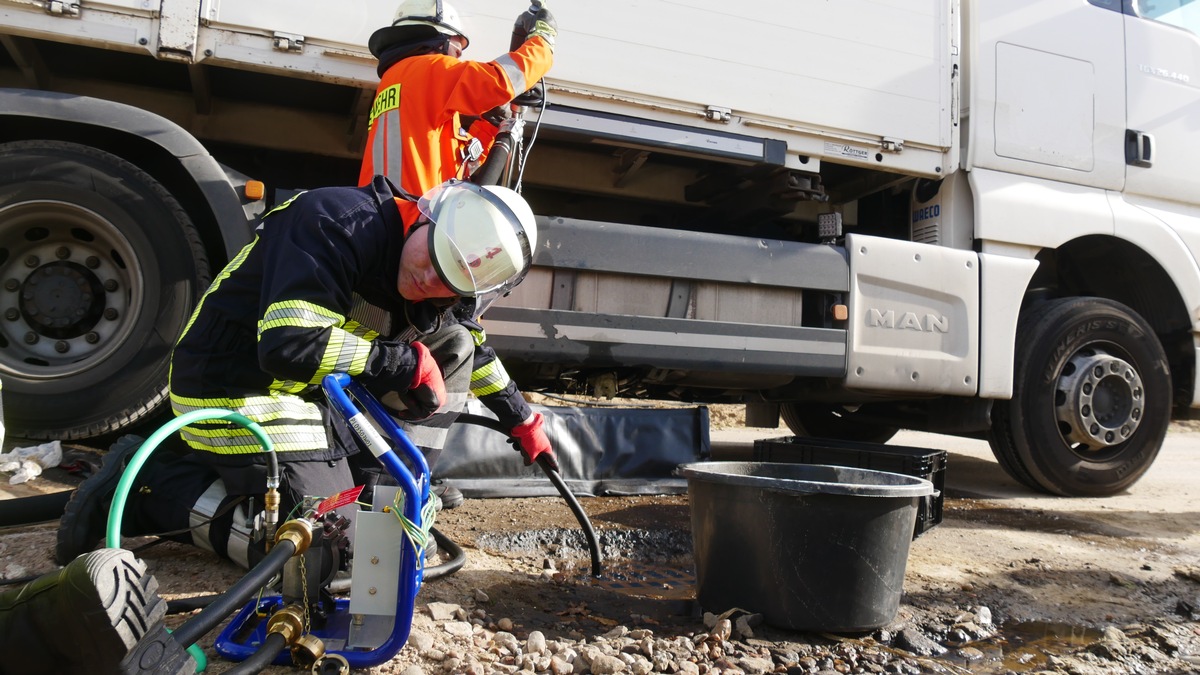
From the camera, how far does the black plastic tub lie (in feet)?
6.97

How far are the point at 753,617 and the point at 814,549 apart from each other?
0.80 ft

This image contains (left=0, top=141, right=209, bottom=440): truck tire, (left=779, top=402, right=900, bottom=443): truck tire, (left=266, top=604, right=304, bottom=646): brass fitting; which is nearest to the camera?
(left=266, top=604, right=304, bottom=646): brass fitting

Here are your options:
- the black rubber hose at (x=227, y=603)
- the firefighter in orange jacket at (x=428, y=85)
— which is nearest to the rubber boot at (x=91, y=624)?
the black rubber hose at (x=227, y=603)

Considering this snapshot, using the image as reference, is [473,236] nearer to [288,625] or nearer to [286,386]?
[286,386]

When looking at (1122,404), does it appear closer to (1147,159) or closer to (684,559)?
(1147,159)

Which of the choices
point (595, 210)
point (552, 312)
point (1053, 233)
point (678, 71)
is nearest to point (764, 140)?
point (678, 71)

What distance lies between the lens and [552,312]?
3.32 metres

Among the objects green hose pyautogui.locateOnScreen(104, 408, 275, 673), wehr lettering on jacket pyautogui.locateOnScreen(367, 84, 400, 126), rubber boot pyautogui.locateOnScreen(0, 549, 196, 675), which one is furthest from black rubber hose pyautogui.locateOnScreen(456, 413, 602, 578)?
rubber boot pyautogui.locateOnScreen(0, 549, 196, 675)

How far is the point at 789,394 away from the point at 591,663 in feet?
8.68

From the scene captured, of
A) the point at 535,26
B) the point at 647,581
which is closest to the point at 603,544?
the point at 647,581

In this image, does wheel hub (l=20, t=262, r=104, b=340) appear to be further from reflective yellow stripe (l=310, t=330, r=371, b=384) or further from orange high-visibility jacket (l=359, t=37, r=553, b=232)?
reflective yellow stripe (l=310, t=330, r=371, b=384)

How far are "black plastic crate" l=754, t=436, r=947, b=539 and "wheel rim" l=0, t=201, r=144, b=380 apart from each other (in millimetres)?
2603

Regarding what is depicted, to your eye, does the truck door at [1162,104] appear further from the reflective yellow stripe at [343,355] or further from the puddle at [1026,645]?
the reflective yellow stripe at [343,355]

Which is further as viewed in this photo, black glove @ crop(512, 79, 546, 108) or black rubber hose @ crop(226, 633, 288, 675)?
black glove @ crop(512, 79, 546, 108)
